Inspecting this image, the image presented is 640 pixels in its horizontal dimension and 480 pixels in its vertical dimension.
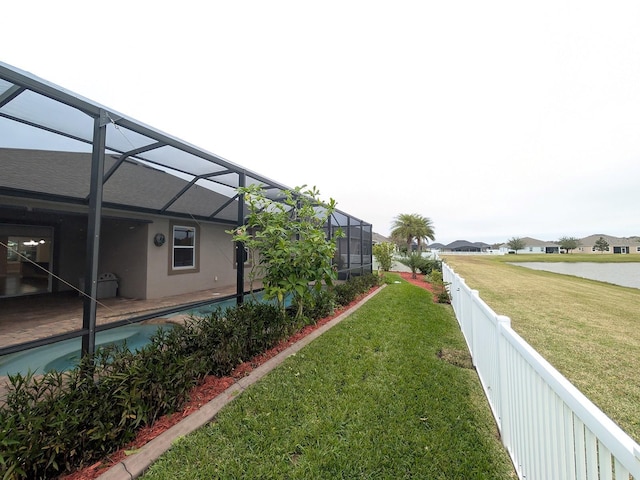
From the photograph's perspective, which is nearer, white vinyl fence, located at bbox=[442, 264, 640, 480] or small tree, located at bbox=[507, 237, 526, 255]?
white vinyl fence, located at bbox=[442, 264, 640, 480]

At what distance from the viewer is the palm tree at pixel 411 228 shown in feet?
90.5

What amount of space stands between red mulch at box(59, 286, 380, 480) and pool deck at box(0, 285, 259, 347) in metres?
1.17

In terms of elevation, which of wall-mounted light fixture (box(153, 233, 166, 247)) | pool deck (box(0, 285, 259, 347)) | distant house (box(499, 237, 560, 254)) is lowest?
pool deck (box(0, 285, 259, 347))

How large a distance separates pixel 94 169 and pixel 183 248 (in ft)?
22.1

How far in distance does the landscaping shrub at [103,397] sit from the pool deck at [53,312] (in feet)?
3.04

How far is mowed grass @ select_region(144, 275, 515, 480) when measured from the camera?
74.0 inches

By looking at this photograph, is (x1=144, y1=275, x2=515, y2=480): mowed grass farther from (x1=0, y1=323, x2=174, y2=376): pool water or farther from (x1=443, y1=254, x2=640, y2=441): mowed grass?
(x1=0, y1=323, x2=174, y2=376): pool water

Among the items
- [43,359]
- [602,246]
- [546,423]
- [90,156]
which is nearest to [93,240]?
[43,359]

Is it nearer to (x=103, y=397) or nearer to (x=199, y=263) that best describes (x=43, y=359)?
(x=103, y=397)

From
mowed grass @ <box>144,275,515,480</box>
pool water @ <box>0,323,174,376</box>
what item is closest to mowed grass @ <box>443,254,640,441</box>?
mowed grass @ <box>144,275,515,480</box>

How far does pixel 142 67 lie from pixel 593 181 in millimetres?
22421

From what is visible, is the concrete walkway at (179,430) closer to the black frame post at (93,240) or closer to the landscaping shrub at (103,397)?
the landscaping shrub at (103,397)

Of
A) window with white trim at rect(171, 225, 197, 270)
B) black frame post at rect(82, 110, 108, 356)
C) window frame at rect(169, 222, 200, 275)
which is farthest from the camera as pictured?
window with white trim at rect(171, 225, 197, 270)

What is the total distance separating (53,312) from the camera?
19.2 feet
